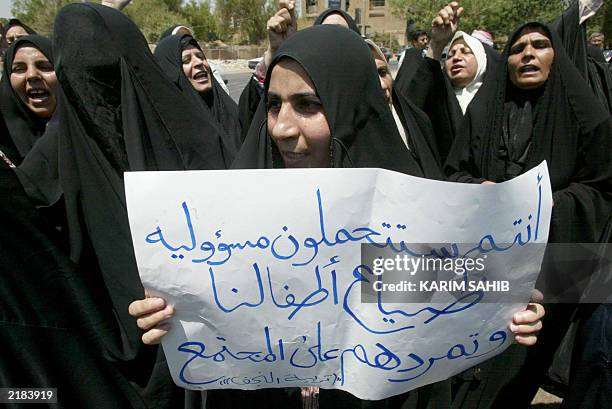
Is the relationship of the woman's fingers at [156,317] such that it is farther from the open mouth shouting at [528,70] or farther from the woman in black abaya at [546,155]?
the open mouth shouting at [528,70]

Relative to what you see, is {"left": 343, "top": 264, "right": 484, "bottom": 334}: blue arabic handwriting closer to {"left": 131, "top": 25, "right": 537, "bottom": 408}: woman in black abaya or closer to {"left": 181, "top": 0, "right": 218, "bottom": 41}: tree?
{"left": 131, "top": 25, "right": 537, "bottom": 408}: woman in black abaya

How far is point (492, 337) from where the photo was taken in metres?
1.36

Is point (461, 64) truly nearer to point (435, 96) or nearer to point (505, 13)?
point (435, 96)

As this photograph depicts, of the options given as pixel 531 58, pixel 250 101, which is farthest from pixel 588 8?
pixel 250 101

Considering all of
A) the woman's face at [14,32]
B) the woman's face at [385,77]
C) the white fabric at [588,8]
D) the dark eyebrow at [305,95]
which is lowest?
the woman's face at [385,77]

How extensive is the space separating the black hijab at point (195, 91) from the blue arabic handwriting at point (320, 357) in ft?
6.69

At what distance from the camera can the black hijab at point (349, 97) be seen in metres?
1.52

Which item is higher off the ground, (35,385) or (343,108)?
(343,108)

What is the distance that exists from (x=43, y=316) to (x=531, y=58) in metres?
2.43

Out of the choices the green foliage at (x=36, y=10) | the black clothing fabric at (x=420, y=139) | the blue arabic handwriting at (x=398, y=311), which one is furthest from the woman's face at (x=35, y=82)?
the green foliage at (x=36, y=10)

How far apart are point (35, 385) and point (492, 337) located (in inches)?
54.9

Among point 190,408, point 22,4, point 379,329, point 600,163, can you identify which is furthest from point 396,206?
point 22,4

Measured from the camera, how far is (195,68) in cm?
368

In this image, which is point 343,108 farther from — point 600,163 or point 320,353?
point 600,163
